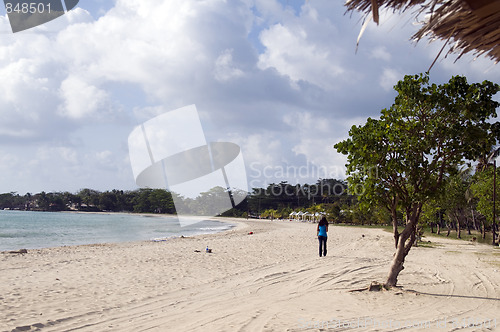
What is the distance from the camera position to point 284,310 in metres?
5.23

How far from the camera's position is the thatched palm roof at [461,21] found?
3.03 metres

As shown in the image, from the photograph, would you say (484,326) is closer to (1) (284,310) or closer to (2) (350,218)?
(1) (284,310)

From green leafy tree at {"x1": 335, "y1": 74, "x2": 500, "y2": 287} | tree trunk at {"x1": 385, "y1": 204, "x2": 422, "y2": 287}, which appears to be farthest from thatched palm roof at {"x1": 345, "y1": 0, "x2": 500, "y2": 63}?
tree trunk at {"x1": 385, "y1": 204, "x2": 422, "y2": 287}

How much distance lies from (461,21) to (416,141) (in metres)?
2.89

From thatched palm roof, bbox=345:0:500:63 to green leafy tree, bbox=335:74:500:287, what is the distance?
227 cm

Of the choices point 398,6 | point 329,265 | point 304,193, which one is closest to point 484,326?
point 398,6

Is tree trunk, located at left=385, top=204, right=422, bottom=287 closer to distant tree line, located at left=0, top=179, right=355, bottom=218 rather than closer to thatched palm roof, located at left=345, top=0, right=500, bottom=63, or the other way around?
thatched palm roof, located at left=345, top=0, right=500, bottom=63

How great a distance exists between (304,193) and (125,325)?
9086 centimetres

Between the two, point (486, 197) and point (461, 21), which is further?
point (486, 197)

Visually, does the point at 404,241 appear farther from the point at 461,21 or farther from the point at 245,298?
the point at 461,21

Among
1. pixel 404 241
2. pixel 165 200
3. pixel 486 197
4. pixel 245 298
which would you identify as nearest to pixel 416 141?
pixel 404 241

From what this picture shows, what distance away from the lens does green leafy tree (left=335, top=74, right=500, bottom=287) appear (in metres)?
5.84

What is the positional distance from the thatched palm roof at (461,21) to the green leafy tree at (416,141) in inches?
89.2

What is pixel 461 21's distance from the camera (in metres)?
3.30
